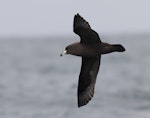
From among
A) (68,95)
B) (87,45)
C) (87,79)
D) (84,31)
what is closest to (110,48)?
(87,45)

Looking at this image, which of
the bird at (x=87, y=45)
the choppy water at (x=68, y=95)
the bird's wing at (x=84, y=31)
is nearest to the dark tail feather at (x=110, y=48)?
the bird at (x=87, y=45)

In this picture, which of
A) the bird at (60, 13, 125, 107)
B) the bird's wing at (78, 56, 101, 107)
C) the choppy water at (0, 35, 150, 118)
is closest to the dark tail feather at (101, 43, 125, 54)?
the bird at (60, 13, 125, 107)

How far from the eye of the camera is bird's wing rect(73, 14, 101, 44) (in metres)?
14.6

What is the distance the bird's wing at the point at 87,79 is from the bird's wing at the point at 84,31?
27.1 inches

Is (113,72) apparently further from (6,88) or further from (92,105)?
(92,105)

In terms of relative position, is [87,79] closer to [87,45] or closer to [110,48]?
[87,45]

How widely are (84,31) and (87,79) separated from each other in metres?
1.21

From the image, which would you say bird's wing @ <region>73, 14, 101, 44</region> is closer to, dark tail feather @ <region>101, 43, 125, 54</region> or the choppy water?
dark tail feather @ <region>101, 43, 125, 54</region>

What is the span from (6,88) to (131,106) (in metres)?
6.49

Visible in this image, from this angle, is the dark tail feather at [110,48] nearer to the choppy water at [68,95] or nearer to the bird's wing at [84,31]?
the bird's wing at [84,31]

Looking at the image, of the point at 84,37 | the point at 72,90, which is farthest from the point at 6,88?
the point at 84,37

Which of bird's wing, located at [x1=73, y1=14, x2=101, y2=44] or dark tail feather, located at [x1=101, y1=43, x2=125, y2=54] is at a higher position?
bird's wing, located at [x1=73, y1=14, x2=101, y2=44]

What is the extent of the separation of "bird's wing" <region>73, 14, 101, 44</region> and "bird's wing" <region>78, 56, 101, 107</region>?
0.69 m

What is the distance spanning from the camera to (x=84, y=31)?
14.6 meters
